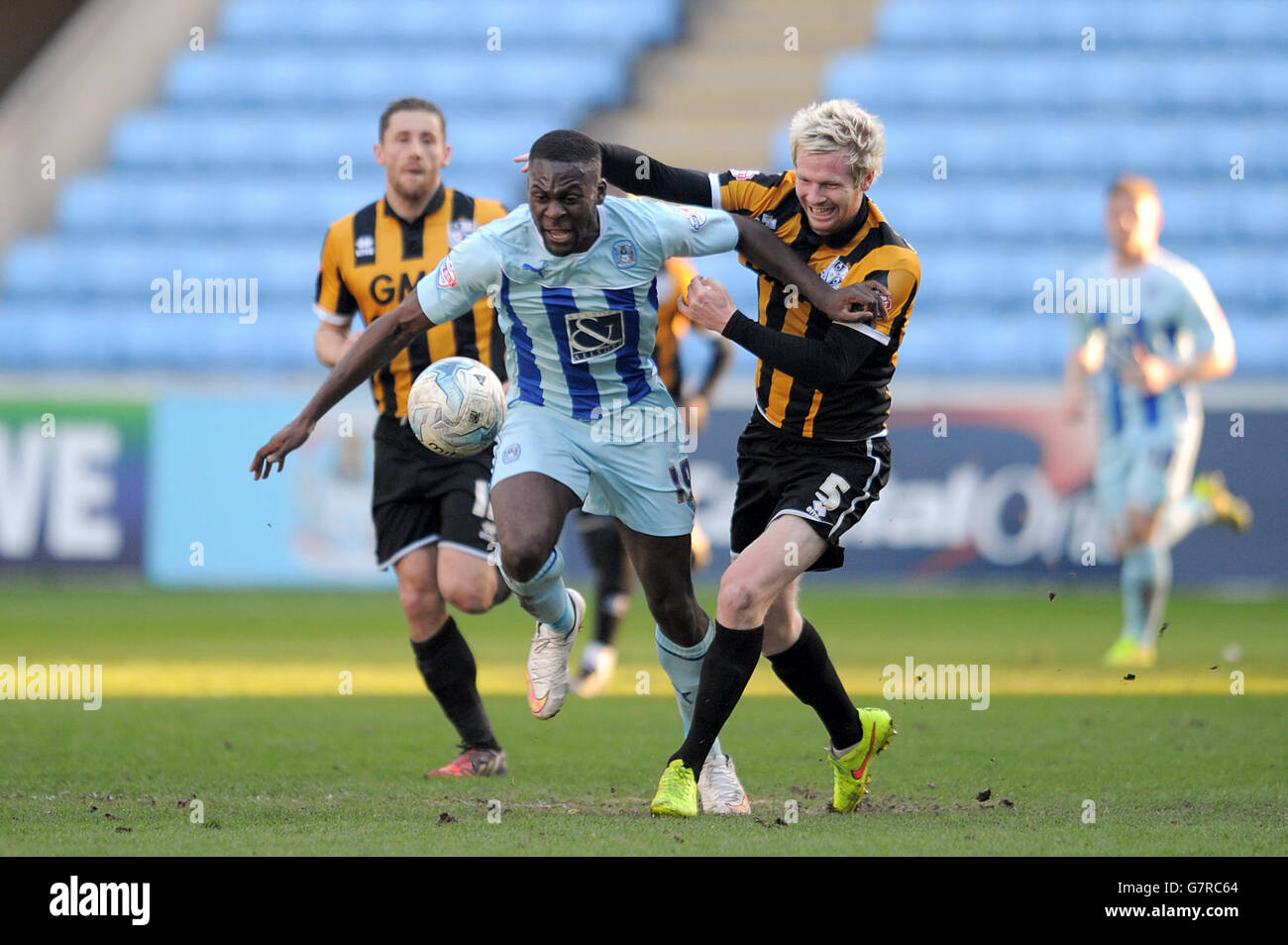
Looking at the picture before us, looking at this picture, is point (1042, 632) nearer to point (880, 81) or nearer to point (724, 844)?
point (724, 844)

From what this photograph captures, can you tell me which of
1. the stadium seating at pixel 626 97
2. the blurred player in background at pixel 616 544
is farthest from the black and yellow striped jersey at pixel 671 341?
the stadium seating at pixel 626 97

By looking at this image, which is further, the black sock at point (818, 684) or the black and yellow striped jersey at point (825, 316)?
the black sock at point (818, 684)

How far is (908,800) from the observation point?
577cm

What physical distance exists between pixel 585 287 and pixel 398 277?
55.0 inches

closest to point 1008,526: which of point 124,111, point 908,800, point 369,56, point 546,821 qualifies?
point 908,800

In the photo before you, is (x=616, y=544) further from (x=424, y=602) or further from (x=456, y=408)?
(x=456, y=408)

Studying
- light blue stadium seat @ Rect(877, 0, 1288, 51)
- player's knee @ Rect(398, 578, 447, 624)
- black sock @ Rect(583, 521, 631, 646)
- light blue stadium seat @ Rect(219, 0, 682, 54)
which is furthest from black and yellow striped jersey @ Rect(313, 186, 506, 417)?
light blue stadium seat @ Rect(877, 0, 1288, 51)

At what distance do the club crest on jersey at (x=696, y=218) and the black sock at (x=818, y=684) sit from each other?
130cm

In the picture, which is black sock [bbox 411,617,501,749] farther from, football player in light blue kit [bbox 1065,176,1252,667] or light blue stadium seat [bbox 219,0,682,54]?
light blue stadium seat [bbox 219,0,682,54]

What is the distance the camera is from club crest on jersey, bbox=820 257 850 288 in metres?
5.51

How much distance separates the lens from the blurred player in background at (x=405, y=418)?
6492 mm

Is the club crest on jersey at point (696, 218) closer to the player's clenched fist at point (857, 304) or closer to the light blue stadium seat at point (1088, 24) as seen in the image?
the player's clenched fist at point (857, 304)

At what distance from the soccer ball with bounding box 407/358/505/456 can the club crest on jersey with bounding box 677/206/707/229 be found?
0.84m

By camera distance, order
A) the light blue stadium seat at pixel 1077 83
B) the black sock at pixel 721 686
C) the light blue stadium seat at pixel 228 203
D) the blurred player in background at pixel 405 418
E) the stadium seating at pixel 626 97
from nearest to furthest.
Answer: the black sock at pixel 721 686, the blurred player in background at pixel 405 418, the stadium seating at pixel 626 97, the light blue stadium seat at pixel 228 203, the light blue stadium seat at pixel 1077 83
